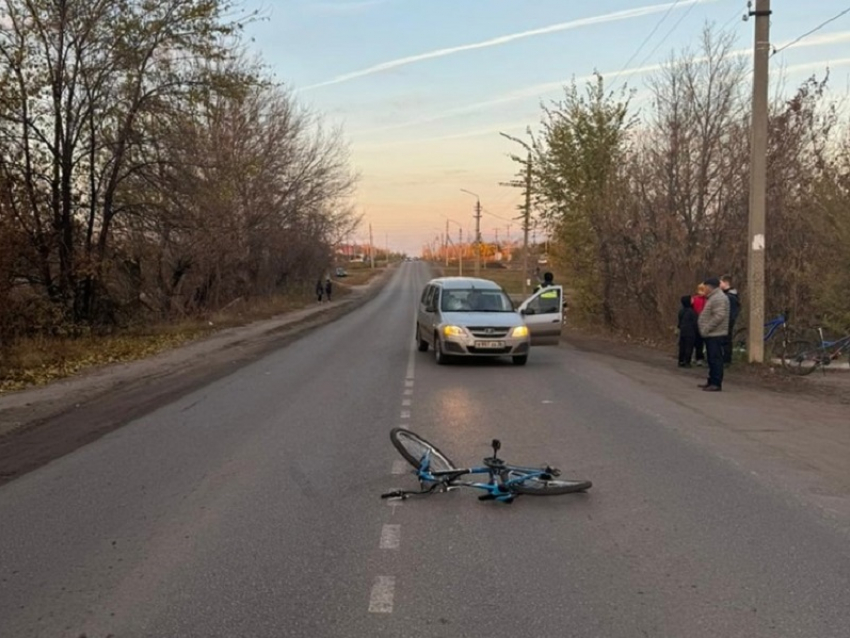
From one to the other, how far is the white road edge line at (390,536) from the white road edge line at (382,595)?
0.53 metres

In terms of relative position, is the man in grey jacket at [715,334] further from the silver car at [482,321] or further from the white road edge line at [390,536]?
the white road edge line at [390,536]

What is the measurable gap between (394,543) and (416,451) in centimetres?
155

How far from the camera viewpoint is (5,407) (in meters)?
10.7

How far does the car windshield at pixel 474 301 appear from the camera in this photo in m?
16.0

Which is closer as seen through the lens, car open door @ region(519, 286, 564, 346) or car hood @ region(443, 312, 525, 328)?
car hood @ region(443, 312, 525, 328)

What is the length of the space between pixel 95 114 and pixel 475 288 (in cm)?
1167

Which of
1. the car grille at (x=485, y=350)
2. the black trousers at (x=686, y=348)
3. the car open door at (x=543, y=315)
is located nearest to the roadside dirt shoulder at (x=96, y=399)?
the car grille at (x=485, y=350)

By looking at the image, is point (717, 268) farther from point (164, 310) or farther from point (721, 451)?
point (164, 310)

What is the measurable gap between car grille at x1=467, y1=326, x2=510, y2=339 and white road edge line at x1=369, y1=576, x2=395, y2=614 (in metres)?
10.6

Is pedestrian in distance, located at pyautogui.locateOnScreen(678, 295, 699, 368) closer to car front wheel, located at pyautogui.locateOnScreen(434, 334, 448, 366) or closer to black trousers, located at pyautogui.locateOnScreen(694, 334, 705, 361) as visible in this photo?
black trousers, located at pyautogui.locateOnScreen(694, 334, 705, 361)

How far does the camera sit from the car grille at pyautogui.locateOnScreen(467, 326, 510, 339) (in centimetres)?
1481

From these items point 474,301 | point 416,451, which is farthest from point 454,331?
point 416,451

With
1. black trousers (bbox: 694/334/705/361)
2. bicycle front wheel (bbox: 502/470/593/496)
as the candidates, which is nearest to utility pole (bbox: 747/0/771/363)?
black trousers (bbox: 694/334/705/361)

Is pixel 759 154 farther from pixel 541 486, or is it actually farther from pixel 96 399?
pixel 96 399
